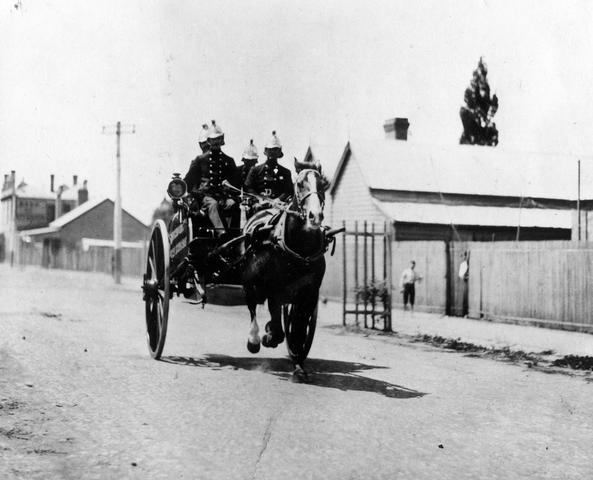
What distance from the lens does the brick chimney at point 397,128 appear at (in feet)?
127

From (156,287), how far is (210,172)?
1.71 m

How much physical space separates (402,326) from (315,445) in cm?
1231

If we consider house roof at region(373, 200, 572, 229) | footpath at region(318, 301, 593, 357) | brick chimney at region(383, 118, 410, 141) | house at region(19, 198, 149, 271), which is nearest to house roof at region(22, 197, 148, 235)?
house at region(19, 198, 149, 271)

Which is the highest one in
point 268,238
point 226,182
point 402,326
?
point 226,182

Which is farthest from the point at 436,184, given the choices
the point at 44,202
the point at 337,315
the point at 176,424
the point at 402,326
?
the point at 44,202

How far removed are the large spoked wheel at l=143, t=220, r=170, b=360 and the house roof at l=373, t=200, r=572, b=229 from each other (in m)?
18.1

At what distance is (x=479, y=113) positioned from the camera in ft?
165

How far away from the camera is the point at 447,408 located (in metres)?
8.05

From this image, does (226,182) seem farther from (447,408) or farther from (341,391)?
(447,408)

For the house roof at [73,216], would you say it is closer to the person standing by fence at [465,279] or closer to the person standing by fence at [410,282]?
the person standing by fence at [410,282]

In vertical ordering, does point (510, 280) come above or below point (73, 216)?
below

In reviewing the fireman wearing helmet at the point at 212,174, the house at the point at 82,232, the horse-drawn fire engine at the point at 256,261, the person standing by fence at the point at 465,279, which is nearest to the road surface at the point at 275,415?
the horse-drawn fire engine at the point at 256,261

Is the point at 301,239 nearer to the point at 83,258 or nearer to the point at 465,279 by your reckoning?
the point at 465,279

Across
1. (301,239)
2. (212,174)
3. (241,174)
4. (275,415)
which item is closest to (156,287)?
(212,174)
